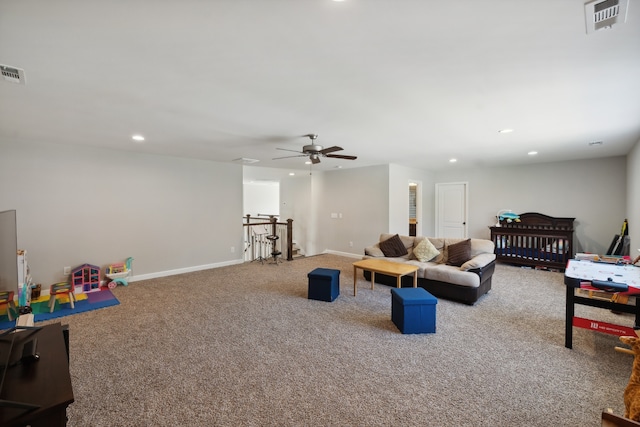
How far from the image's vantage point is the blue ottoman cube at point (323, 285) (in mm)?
4051

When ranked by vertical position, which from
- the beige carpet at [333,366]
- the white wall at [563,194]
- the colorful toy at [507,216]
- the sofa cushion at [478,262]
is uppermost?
the white wall at [563,194]

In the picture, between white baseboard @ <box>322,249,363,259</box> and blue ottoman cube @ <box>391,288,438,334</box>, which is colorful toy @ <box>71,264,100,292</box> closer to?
blue ottoman cube @ <box>391,288,438,334</box>

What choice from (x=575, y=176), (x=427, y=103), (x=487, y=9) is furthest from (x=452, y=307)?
(x=575, y=176)

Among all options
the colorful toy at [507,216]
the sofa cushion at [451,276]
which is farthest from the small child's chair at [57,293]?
the colorful toy at [507,216]

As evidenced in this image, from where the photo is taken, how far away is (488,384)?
2238 millimetres

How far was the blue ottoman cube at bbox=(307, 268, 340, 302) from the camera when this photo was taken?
405 centimetres

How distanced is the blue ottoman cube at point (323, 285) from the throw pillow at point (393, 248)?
1597 mm

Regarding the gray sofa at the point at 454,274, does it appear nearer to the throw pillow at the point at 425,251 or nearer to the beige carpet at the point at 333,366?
the throw pillow at the point at 425,251

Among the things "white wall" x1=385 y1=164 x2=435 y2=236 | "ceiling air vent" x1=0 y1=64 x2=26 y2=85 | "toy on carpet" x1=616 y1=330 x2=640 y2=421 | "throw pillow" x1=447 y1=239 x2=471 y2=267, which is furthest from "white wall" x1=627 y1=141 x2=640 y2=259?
"ceiling air vent" x1=0 y1=64 x2=26 y2=85

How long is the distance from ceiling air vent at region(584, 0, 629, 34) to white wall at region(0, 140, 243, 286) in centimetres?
619

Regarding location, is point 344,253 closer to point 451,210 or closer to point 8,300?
point 451,210

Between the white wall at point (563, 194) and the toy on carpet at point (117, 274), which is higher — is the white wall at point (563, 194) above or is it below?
above

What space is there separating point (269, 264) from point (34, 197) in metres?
4.33

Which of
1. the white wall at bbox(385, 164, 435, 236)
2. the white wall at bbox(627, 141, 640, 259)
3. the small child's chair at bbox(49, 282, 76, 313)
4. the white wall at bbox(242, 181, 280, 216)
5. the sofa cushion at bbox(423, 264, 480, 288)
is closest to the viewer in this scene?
the small child's chair at bbox(49, 282, 76, 313)
